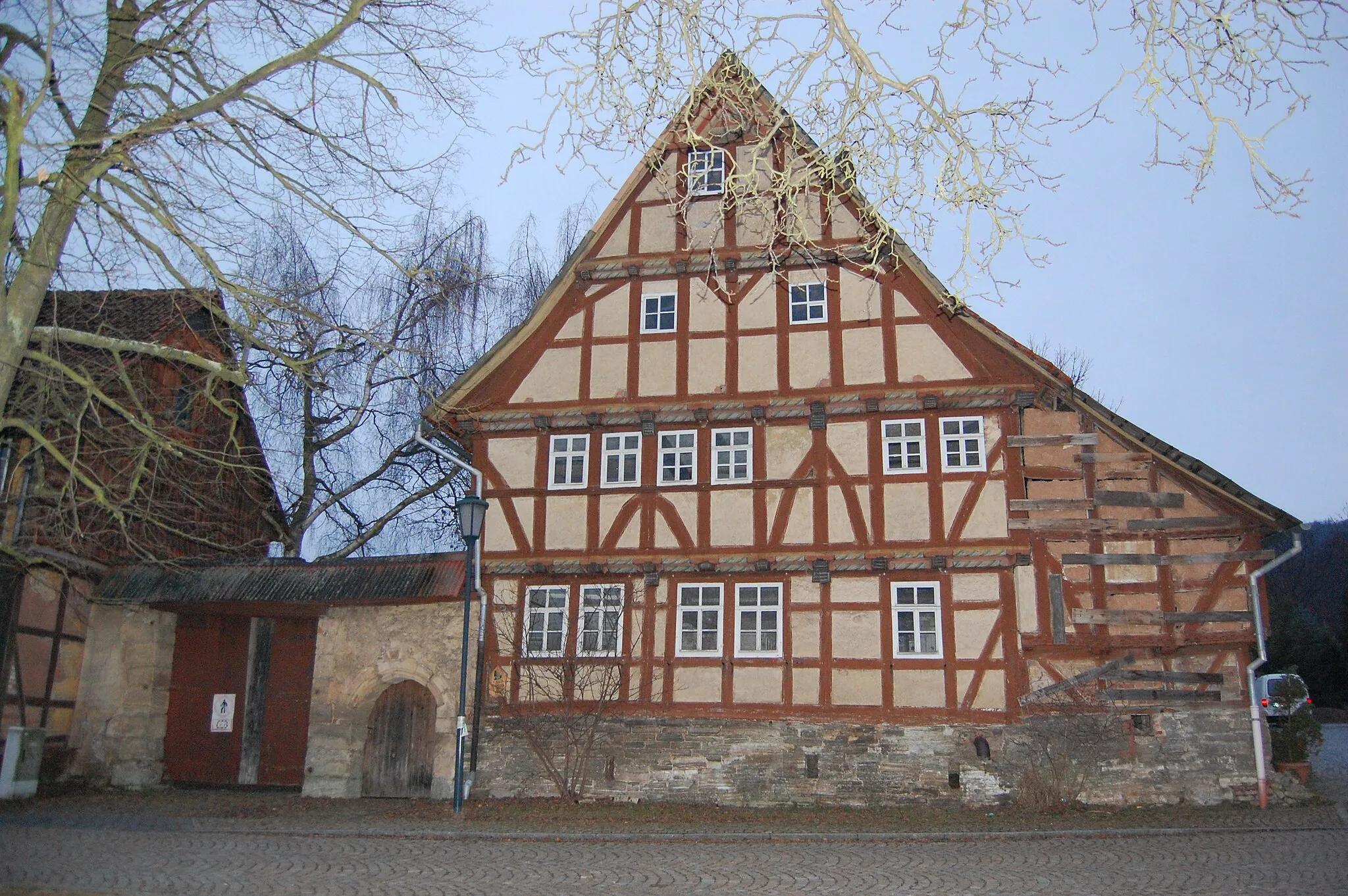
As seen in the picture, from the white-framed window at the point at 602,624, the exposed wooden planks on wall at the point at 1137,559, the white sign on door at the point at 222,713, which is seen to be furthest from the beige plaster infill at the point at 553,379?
the exposed wooden planks on wall at the point at 1137,559

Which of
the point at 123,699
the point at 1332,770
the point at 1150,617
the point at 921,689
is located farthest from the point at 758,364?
the point at 1332,770

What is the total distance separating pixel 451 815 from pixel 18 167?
1038 cm

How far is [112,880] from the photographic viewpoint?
34.3 feet

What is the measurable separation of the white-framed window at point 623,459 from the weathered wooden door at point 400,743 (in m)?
4.51

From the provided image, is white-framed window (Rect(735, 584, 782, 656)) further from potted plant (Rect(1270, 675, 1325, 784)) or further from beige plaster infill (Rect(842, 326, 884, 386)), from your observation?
potted plant (Rect(1270, 675, 1325, 784))

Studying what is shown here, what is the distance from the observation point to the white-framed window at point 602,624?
56.4 ft

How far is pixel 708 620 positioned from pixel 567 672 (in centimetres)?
222

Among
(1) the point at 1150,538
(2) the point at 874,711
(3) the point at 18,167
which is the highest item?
(3) the point at 18,167

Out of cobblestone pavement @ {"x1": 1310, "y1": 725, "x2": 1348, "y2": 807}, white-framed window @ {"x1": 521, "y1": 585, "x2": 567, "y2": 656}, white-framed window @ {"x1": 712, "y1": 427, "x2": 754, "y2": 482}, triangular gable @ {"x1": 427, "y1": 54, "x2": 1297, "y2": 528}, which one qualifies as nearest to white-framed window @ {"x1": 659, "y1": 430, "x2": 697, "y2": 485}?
white-framed window @ {"x1": 712, "y1": 427, "x2": 754, "y2": 482}

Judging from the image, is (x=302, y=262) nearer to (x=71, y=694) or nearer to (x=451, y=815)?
(x=71, y=694)

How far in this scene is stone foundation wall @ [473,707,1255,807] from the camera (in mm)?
15664

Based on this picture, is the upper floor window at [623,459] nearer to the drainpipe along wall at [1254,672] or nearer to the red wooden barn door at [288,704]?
the red wooden barn door at [288,704]

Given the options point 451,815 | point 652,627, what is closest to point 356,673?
point 451,815

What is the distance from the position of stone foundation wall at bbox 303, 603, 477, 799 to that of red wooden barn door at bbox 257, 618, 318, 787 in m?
0.64
